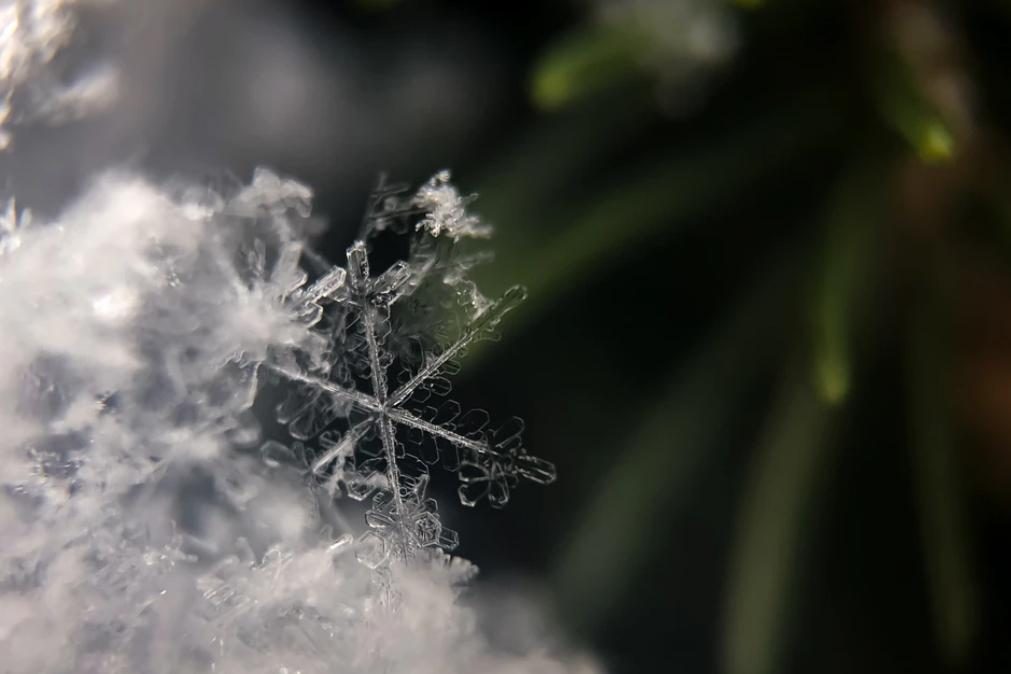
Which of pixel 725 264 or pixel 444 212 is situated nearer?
pixel 444 212

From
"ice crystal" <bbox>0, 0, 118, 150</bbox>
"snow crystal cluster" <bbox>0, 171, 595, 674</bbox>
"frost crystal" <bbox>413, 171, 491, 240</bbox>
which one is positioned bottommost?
"snow crystal cluster" <bbox>0, 171, 595, 674</bbox>

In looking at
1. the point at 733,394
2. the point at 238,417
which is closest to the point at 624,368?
the point at 733,394

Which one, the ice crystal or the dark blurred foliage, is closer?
the ice crystal

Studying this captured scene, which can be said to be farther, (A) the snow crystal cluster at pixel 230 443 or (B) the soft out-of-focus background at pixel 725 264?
(B) the soft out-of-focus background at pixel 725 264

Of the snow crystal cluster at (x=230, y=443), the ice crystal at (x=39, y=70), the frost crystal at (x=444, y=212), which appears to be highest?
the ice crystal at (x=39, y=70)

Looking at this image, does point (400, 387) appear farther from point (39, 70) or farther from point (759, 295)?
point (759, 295)

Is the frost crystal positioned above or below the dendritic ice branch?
above

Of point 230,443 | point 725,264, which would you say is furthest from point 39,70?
point 725,264
